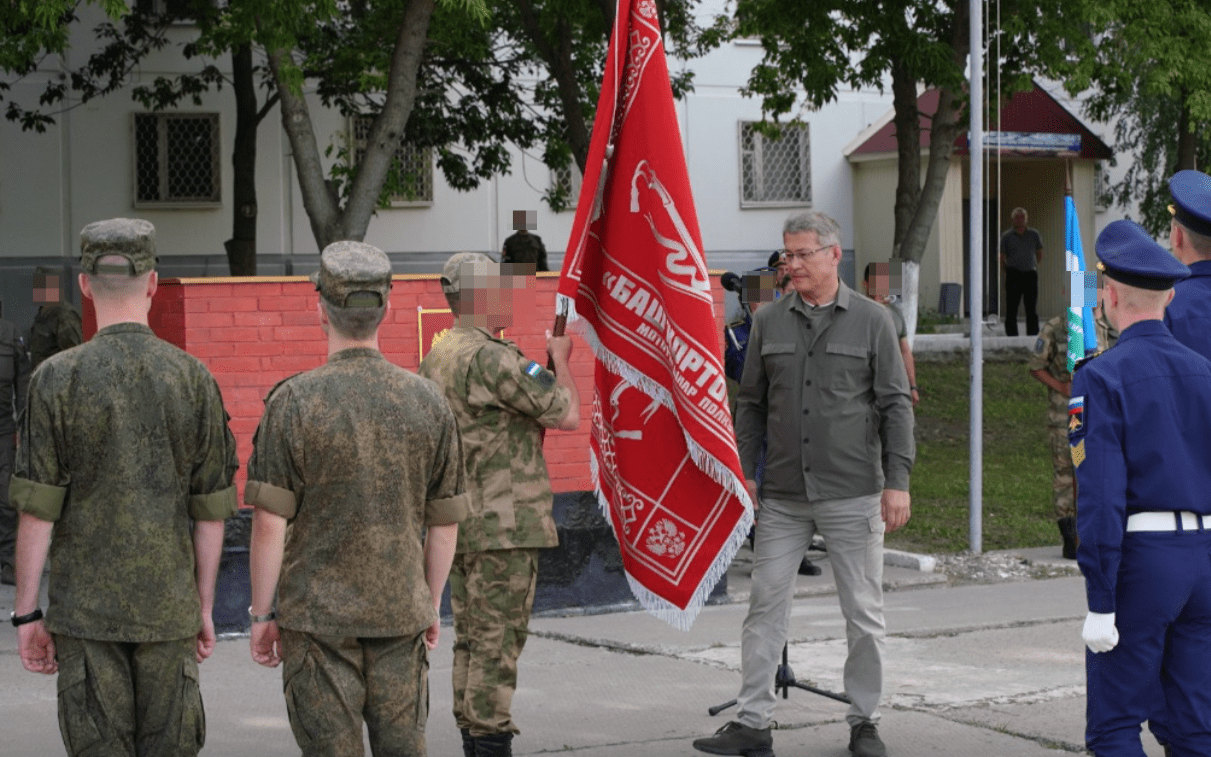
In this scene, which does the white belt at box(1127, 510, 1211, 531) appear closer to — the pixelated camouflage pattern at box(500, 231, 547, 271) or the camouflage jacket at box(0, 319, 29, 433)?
the pixelated camouflage pattern at box(500, 231, 547, 271)

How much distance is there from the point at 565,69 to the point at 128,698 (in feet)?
46.0

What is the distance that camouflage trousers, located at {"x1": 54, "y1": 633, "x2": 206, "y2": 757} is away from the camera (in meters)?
4.13

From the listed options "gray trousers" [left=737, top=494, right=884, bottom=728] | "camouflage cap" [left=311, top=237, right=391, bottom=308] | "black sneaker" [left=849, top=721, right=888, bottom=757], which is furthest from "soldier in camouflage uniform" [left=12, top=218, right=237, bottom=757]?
"black sneaker" [left=849, top=721, right=888, bottom=757]

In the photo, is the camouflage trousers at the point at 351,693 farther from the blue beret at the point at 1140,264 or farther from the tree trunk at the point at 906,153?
the tree trunk at the point at 906,153

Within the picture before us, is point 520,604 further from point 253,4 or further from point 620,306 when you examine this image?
point 253,4

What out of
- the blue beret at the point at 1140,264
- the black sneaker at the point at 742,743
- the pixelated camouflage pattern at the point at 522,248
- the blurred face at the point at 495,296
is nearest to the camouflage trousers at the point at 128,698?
the blurred face at the point at 495,296

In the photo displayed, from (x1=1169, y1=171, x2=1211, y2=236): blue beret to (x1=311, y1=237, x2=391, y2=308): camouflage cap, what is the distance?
2.94 meters

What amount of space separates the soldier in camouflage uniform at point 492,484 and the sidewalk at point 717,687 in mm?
772

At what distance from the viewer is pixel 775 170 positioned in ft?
98.1

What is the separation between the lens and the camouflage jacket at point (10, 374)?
33.9 feet

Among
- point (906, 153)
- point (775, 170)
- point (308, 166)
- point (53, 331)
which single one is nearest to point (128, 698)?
point (53, 331)

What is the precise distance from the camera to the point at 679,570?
6230mm

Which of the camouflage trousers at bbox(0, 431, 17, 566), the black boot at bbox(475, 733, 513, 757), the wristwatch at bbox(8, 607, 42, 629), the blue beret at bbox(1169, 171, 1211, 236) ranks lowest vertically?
the black boot at bbox(475, 733, 513, 757)

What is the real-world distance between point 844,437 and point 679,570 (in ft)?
2.80
